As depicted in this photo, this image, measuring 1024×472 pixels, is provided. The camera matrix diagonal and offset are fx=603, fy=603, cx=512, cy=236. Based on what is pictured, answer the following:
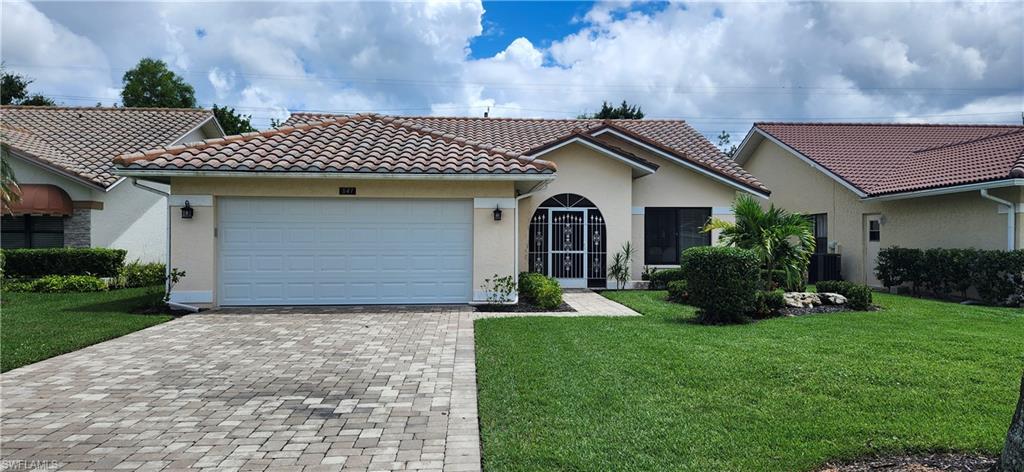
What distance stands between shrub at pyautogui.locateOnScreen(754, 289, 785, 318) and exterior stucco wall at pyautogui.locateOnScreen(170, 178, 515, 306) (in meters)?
4.83

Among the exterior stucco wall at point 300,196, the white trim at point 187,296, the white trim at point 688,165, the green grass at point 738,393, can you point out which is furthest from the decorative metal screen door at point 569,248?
the white trim at point 187,296

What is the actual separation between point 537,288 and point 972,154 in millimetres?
13423

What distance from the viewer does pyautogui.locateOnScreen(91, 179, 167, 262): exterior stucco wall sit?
59.7 feet

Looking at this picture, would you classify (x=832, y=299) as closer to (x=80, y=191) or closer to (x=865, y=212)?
(x=865, y=212)

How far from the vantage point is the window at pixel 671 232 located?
59.3ft

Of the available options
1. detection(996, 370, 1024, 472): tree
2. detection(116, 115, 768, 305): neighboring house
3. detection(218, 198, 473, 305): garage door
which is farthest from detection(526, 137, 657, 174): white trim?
detection(996, 370, 1024, 472): tree

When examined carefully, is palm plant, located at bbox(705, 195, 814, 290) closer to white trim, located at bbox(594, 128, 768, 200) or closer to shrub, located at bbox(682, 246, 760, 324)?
shrub, located at bbox(682, 246, 760, 324)

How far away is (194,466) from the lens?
4.41 m

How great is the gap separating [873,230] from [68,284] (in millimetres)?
22928

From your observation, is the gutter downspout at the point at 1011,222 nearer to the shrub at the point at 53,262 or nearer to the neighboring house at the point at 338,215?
the neighboring house at the point at 338,215

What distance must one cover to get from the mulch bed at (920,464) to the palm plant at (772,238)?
25.8ft

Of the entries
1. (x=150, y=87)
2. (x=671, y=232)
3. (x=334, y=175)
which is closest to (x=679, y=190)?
(x=671, y=232)

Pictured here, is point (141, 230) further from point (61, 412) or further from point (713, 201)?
point (713, 201)

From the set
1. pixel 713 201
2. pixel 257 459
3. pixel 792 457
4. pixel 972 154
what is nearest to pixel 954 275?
pixel 972 154
